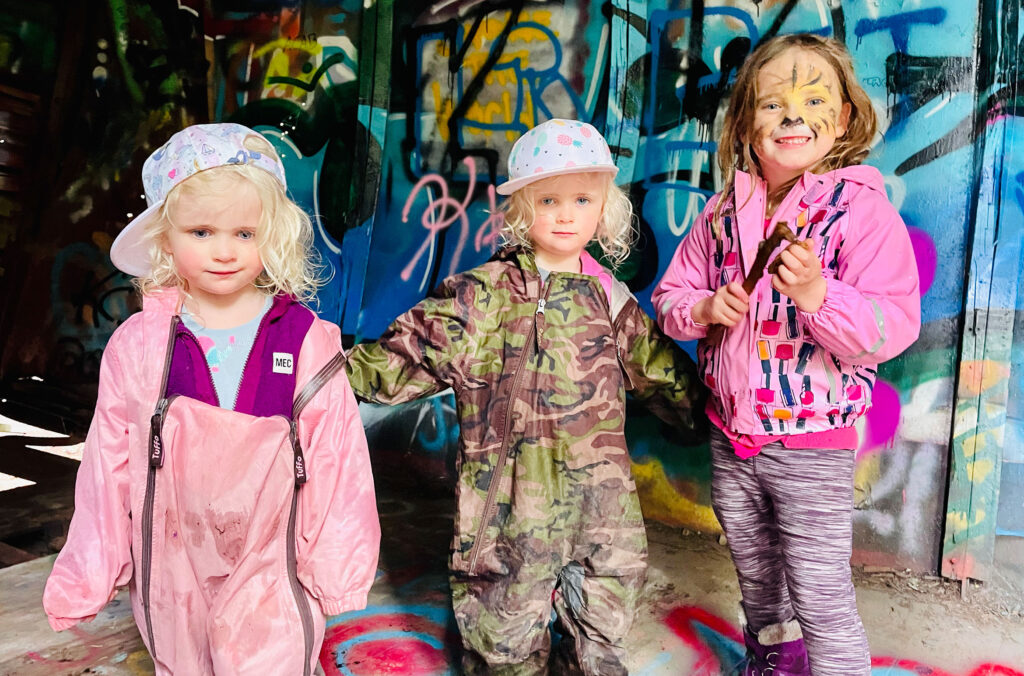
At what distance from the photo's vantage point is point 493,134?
362 centimetres

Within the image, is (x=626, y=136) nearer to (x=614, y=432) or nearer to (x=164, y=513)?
(x=614, y=432)

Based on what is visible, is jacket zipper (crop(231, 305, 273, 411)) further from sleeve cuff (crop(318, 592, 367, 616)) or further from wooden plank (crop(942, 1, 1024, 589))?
wooden plank (crop(942, 1, 1024, 589))

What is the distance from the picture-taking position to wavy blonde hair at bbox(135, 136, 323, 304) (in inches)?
63.0

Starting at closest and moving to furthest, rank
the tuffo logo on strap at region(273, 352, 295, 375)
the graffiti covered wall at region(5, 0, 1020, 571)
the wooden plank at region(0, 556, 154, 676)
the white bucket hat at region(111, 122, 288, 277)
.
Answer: the white bucket hat at region(111, 122, 288, 277) → the tuffo logo on strap at region(273, 352, 295, 375) → the wooden plank at region(0, 556, 154, 676) → the graffiti covered wall at region(5, 0, 1020, 571)

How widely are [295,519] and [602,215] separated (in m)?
1.15

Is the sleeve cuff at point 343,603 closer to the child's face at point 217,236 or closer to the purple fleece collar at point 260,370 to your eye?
the purple fleece collar at point 260,370

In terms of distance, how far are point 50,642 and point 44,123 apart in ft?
11.7

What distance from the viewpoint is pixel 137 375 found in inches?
64.3

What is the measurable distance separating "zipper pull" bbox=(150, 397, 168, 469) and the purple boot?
5.60ft

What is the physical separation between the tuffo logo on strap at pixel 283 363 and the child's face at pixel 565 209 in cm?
74

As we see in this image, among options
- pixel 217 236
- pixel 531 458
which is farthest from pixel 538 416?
pixel 217 236

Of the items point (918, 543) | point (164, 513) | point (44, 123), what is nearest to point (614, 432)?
point (164, 513)

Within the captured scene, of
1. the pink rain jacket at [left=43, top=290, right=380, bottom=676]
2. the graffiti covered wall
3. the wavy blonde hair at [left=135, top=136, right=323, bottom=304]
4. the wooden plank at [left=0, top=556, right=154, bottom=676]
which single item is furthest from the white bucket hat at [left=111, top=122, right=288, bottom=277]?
the graffiti covered wall

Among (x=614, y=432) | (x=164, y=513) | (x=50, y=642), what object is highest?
(x=614, y=432)
